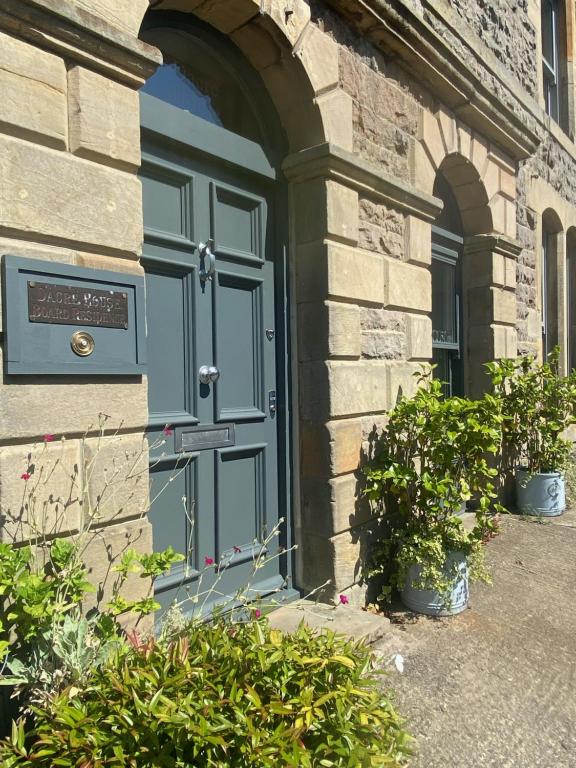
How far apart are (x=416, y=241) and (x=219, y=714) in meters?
3.52

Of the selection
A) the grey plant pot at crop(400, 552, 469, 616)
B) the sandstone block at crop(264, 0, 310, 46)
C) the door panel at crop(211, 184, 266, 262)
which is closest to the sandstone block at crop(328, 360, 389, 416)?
the door panel at crop(211, 184, 266, 262)

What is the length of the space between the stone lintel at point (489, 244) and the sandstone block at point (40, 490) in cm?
472

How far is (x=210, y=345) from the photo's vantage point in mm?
3225

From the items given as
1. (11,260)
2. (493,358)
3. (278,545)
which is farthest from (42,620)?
(493,358)

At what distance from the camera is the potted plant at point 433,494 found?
3482 mm

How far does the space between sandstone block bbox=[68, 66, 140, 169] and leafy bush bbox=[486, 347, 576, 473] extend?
161 inches

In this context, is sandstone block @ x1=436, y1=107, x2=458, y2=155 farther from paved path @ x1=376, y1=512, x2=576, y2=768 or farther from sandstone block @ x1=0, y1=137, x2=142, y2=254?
paved path @ x1=376, y1=512, x2=576, y2=768

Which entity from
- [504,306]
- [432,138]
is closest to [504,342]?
[504,306]

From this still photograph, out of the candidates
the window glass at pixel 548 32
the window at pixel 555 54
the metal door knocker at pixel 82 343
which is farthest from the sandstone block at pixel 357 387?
the window glass at pixel 548 32

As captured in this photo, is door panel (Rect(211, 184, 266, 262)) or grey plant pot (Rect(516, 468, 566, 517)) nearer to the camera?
door panel (Rect(211, 184, 266, 262))

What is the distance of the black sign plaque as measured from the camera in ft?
7.10

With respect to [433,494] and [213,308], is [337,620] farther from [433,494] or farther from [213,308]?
[213,308]

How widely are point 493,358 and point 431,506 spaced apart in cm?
271

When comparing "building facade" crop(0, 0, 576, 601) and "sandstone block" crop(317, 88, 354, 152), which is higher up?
"sandstone block" crop(317, 88, 354, 152)
